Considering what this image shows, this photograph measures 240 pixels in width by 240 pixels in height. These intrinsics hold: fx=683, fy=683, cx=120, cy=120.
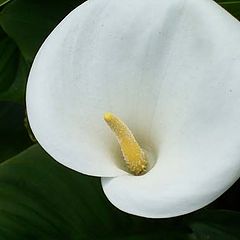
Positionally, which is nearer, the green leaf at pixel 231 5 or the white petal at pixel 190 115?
the white petal at pixel 190 115

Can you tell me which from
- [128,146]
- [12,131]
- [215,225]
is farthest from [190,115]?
[12,131]

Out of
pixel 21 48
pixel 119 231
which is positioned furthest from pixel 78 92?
pixel 21 48

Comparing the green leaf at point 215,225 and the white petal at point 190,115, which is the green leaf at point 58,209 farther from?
A: the white petal at point 190,115

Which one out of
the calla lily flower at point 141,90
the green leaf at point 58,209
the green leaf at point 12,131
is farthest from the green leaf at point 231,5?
the green leaf at point 12,131

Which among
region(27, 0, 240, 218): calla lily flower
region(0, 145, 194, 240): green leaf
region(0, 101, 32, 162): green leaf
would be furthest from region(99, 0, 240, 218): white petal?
region(0, 101, 32, 162): green leaf

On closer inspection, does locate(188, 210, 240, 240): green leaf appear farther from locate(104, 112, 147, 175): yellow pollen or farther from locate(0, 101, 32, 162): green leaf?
locate(0, 101, 32, 162): green leaf

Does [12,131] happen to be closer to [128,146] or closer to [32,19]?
[32,19]

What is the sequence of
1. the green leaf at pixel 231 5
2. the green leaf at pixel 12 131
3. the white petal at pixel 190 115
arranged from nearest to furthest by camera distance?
the white petal at pixel 190 115
the green leaf at pixel 231 5
the green leaf at pixel 12 131
